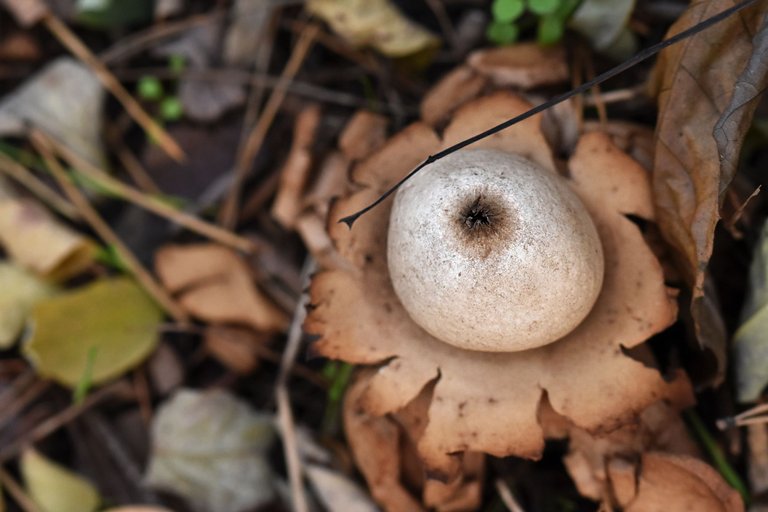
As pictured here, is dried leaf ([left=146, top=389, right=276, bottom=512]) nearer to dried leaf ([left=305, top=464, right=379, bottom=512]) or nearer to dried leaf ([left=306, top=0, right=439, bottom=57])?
dried leaf ([left=305, top=464, right=379, bottom=512])

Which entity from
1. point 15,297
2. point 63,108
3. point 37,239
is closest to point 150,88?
point 63,108

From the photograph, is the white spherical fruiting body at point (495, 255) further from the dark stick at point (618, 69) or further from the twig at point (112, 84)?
the twig at point (112, 84)

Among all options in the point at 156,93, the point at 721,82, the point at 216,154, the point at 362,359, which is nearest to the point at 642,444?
the point at 362,359

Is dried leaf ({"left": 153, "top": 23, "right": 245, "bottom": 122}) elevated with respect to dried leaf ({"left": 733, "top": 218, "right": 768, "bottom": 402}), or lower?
elevated

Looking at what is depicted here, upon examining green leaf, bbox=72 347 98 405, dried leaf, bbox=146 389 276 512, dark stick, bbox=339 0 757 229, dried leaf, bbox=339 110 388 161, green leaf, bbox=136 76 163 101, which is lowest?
dried leaf, bbox=146 389 276 512

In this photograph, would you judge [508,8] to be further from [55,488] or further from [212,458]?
[55,488]

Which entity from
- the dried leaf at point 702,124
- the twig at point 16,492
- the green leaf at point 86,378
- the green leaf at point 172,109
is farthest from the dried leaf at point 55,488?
the dried leaf at point 702,124

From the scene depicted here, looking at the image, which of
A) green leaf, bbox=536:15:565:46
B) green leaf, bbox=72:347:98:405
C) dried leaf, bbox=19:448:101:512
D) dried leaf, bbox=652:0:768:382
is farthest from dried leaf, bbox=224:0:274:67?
dried leaf, bbox=19:448:101:512
